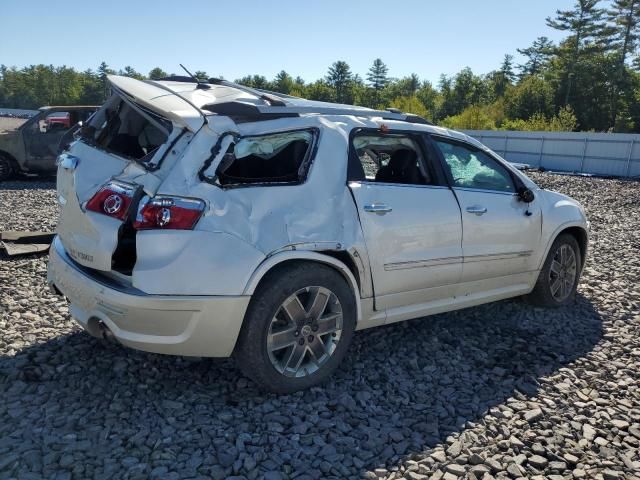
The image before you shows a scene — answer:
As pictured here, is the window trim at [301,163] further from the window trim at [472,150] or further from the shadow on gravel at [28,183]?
the shadow on gravel at [28,183]

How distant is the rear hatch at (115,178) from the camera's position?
3160 millimetres

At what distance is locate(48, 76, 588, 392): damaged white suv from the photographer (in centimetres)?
303

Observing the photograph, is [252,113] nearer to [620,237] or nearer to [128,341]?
[128,341]

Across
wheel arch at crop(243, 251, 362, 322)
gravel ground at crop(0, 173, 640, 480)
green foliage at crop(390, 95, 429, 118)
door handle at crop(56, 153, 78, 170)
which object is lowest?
gravel ground at crop(0, 173, 640, 480)

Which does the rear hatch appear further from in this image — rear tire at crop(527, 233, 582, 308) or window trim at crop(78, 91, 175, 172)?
rear tire at crop(527, 233, 582, 308)

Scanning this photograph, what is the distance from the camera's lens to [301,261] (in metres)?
3.38

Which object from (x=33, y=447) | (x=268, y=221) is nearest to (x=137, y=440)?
(x=33, y=447)

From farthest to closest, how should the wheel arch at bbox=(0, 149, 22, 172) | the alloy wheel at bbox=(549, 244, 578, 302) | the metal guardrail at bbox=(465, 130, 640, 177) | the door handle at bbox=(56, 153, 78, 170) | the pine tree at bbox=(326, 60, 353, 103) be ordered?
the pine tree at bbox=(326, 60, 353, 103)
the metal guardrail at bbox=(465, 130, 640, 177)
the wheel arch at bbox=(0, 149, 22, 172)
the alloy wheel at bbox=(549, 244, 578, 302)
the door handle at bbox=(56, 153, 78, 170)

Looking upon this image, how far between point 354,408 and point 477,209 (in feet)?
6.31

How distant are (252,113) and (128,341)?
1566mm

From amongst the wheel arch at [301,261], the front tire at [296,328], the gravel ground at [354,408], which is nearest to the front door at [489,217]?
the gravel ground at [354,408]

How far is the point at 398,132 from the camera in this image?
4.10m

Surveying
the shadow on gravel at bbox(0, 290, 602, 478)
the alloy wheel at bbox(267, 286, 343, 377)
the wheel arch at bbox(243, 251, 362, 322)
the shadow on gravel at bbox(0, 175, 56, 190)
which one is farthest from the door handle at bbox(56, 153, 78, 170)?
the shadow on gravel at bbox(0, 175, 56, 190)

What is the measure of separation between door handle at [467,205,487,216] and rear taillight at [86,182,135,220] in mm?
2547
